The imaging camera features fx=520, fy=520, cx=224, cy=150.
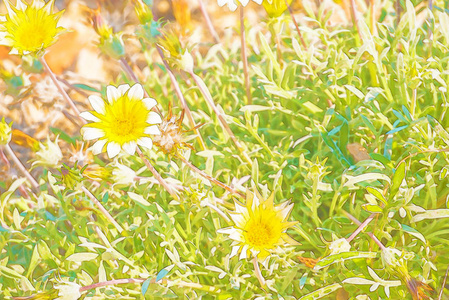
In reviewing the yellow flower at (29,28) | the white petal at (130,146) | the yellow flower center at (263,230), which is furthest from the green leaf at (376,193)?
the yellow flower at (29,28)

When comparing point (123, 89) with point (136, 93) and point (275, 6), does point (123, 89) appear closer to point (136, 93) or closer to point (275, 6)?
point (136, 93)

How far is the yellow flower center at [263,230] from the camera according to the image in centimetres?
123

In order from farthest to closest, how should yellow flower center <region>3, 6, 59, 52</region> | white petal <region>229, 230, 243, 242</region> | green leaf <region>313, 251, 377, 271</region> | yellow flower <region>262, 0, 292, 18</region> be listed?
yellow flower <region>262, 0, 292, 18</region> → yellow flower center <region>3, 6, 59, 52</region> → green leaf <region>313, 251, 377, 271</region> → white petal <region>229, 230, 243, 242</region>

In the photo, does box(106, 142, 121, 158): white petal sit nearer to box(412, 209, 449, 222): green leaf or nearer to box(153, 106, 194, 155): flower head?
box(153, 106, 194, 155): flower head

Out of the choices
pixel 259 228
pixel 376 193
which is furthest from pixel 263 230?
pixel 376 193

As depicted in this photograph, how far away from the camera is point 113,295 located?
1.58 m

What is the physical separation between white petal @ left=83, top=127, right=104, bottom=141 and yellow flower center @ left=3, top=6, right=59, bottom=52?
0.30m

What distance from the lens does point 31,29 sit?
1536 mm

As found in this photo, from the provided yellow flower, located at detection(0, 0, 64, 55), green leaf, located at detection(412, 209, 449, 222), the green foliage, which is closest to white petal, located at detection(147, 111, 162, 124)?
the green foliage

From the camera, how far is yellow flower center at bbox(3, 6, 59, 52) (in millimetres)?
1484

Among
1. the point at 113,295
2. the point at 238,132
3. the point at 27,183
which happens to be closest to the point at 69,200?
the point at 113,295

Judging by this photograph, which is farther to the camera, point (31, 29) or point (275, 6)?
point (275, 6)

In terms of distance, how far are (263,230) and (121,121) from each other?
0.47 meters

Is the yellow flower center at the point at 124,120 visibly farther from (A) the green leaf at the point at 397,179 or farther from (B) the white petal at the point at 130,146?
(A) the green leaf at the point at 397,179
